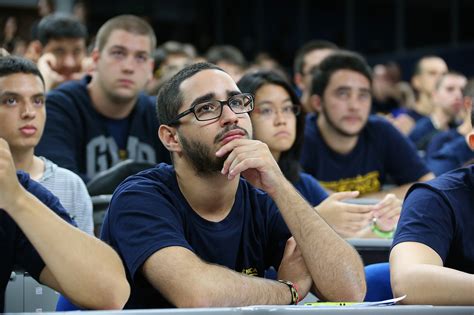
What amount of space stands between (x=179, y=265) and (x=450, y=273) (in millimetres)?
699

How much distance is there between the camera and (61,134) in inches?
159

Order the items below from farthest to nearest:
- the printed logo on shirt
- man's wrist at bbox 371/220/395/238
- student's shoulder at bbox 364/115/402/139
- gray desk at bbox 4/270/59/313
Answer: student's shoulder at bbox 364/115/402/139 < the printed logo on shirt < man's wrist at bbox 371/220/395/238 < gray desk at bbox 4/270/59/313

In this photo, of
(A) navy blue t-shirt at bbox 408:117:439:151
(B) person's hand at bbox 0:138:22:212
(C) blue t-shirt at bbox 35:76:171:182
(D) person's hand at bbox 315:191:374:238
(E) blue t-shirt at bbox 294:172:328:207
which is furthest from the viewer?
(A) navy blue t-shirt at bbox 408:117:439:151

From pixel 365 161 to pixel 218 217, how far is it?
235 cm

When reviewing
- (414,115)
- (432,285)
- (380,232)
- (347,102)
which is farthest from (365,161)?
(414,115)

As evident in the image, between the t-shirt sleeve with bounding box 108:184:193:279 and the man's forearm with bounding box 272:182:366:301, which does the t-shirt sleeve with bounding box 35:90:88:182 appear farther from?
the man's forearm with bounding box 272:182:366:301

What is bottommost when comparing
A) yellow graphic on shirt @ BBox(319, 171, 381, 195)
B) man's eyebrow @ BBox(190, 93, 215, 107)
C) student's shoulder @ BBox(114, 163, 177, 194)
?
yellow graphic on shirt @ BBox(319, 171, 381, 195)

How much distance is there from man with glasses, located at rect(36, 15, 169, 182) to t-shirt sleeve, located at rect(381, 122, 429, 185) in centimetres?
130

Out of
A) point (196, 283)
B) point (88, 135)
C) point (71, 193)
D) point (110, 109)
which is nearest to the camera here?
point (196, 283)

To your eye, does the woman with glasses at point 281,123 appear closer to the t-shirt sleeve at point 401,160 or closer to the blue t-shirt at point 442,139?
the t-shirt sleeve at point 401,160

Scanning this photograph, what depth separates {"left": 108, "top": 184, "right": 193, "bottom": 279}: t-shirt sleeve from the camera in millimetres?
2205

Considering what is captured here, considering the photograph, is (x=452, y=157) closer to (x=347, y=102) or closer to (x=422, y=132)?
(x=347, y=102)

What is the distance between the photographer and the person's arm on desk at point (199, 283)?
2137 millimetres

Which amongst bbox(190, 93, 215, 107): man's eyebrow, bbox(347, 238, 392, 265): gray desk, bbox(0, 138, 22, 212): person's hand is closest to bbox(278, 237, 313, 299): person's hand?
bbox(190, 93, 215, 107): man's eyebrow
